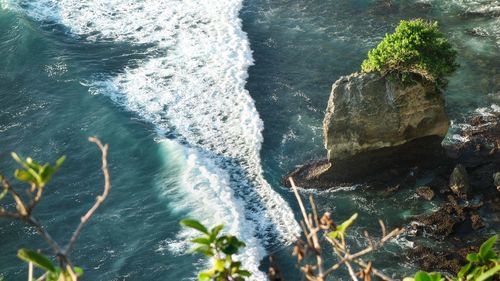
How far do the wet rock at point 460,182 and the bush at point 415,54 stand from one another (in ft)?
9.25

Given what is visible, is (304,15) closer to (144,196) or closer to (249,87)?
(249,87)

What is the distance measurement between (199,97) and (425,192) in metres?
10.5

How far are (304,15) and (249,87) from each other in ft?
21.9

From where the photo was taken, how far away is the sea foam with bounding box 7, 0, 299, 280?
20.6 meters

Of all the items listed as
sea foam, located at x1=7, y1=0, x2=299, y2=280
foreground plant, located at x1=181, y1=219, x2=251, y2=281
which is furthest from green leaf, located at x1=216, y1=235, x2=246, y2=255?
sea foam, located at x1=7, y1=0, x2=299, y2=280

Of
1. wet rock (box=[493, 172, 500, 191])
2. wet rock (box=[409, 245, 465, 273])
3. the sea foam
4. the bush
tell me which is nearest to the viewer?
wet rock (box=[409, 245, 465, 273])

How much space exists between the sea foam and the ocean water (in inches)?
2.6

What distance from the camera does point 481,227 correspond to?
1862 centimetres

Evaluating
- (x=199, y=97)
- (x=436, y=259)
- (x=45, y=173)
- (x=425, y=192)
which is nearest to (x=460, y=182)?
(x=425, y=192)

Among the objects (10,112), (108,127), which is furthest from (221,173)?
(10,112)

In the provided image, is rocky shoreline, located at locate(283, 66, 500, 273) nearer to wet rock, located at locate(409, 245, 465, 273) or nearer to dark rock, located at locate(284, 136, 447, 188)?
dark rock, located at locate(284, 136, 447, 188)

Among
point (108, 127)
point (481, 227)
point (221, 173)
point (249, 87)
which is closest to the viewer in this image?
point (481, 227)

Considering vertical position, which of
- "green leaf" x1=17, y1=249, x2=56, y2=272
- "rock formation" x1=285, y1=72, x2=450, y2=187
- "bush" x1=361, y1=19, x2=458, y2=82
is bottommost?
"rock formation" x1=285, y1=72, x2=450, y2=187

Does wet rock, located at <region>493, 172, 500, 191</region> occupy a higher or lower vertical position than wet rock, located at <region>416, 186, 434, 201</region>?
higher
